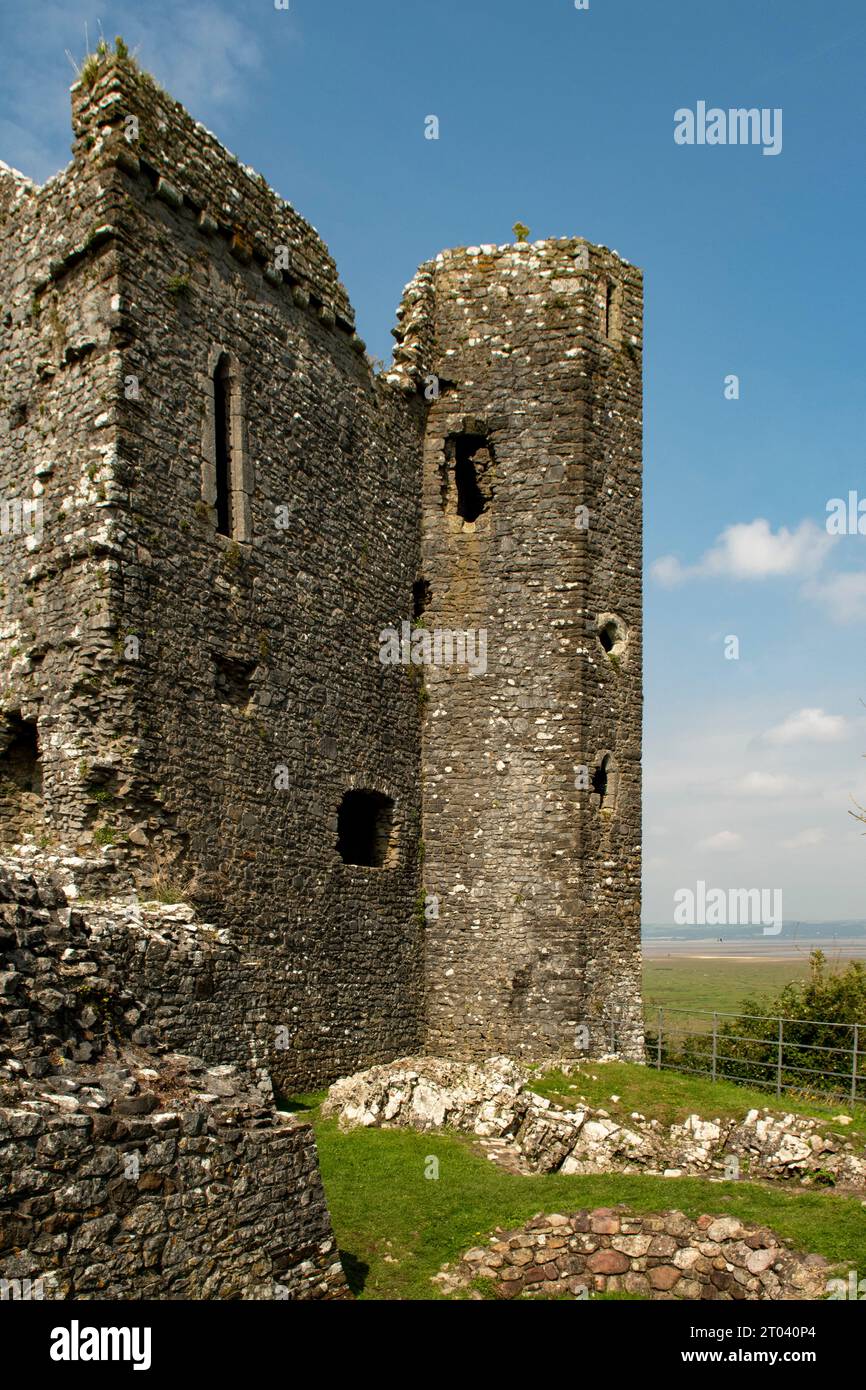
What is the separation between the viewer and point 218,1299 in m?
7.26

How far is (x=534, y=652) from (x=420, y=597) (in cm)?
212

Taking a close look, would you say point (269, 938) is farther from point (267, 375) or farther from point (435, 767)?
point (267, 375)

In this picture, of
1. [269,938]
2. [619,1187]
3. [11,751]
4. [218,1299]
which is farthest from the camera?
[269,938]

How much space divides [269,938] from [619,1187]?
5029mm

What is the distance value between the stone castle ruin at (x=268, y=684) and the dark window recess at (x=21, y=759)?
0.14 feet

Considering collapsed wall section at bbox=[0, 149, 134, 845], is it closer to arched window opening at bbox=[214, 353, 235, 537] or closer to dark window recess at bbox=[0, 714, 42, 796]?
dark window recess at bbox=[0, 714, 42, 796]

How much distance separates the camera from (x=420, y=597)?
18.0 m

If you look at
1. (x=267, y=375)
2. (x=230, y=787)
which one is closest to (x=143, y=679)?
(x=230, y=787)

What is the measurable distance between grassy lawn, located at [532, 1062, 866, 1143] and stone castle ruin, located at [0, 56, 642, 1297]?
0.65 metres

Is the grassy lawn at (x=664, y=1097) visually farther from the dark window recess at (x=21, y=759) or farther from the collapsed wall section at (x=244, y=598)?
the dark window recess at (x=21, y=759)

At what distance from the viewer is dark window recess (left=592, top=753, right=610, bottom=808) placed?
17.2 metres

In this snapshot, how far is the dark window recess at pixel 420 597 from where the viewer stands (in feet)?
58.6

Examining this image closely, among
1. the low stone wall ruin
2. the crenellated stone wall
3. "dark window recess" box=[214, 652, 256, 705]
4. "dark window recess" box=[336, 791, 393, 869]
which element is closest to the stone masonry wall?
"dark window recess" box=[336, 791, 393, 869]

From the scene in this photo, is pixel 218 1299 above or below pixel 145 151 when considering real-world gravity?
below
